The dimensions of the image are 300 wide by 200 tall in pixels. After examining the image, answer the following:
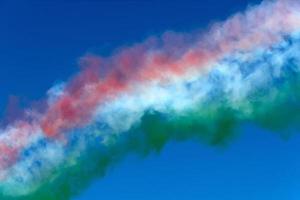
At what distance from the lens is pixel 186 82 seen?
49.7 metres

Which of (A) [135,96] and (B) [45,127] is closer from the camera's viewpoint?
(A) [135,96]

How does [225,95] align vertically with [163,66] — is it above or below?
below

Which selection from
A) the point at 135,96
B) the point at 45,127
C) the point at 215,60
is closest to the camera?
the point at 215,60

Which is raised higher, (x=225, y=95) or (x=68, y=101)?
(x=68, y=101)

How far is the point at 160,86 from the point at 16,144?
15.2m

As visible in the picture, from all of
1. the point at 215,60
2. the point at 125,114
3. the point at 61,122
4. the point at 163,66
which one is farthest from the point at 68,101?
the point at 215,60

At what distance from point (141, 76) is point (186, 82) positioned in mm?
3923

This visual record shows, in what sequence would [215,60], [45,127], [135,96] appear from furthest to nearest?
[45,127] < [135,96] < [215,60]

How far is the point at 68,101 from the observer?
54219mm

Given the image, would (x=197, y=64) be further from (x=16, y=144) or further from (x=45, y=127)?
Result: (x=16, y=144)

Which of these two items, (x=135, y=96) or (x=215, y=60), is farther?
(x=135, y=96)

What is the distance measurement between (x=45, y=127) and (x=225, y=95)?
1683cm

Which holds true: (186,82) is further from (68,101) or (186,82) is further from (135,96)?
(68,101)

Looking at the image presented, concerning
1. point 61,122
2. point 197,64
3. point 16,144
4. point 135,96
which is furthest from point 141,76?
point 16,144
